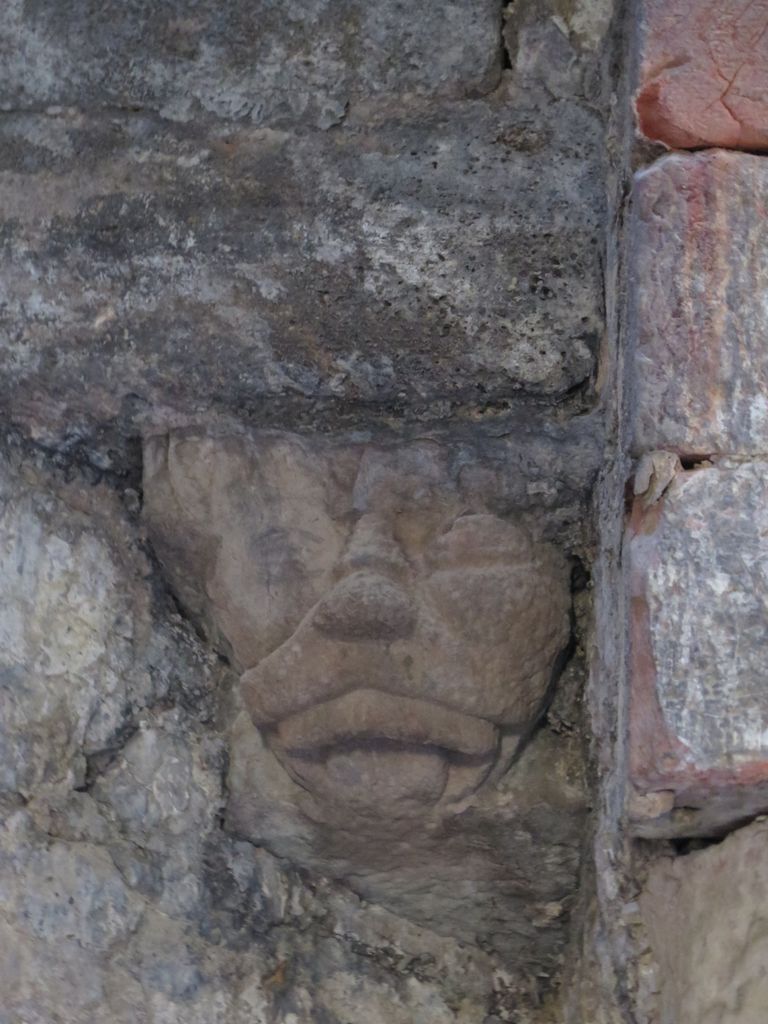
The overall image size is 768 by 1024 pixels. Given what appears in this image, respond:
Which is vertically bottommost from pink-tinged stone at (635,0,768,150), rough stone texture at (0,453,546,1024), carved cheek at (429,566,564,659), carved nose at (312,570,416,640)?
rough stone texture at (0,453,546,1024)

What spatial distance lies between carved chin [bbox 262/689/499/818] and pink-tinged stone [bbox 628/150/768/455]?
17.7 inches

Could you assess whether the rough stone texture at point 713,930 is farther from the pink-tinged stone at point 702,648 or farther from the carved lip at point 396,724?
the carved lip at point 396,724

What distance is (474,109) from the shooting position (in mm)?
1786

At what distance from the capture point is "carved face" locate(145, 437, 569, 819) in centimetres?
174

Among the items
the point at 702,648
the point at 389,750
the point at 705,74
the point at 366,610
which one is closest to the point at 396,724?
the point at 389,750

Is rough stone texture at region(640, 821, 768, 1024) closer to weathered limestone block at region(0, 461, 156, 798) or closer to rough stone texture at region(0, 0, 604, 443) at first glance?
rough stone texture at region(0, 0, 604, 443)

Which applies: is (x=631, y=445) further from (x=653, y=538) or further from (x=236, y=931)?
(x=236, y=931)

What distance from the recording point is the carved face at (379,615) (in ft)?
5.72

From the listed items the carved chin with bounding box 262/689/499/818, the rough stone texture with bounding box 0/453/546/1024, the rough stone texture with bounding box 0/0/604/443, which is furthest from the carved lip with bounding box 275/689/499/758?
the rough stone texture with bounding box 0/0/604/443

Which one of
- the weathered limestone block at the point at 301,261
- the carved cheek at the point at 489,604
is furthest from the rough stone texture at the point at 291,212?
the carved cheek at the point at 489,604

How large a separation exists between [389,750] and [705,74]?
2.97 feet

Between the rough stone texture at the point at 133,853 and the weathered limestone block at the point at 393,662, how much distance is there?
0.06 metres

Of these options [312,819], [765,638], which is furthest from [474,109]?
[312,819]

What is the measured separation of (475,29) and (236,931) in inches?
48.4
